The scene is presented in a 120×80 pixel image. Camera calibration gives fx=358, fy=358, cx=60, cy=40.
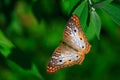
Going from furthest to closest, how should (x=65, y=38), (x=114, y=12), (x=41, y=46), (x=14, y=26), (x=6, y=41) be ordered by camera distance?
(x=41, y=46) < (x=14, y=26) < (x=6, y=41) < (x=65, y=38) < (x=114, y=12)

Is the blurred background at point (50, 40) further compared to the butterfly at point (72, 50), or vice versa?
the blurred background at point (50, 40)

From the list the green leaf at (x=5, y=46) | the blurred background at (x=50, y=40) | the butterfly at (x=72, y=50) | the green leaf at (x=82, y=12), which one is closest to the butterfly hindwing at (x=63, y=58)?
the butterfly at (x=72, y=50)

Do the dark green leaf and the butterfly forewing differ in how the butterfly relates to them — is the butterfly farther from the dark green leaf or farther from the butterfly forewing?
the dark green leaf

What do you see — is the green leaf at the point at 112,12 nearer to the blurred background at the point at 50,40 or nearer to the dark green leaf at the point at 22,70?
the dark green leaf at the point at 22,70

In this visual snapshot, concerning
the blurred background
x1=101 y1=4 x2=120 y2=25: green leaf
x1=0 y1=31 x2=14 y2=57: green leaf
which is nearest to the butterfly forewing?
x1=101 y1=4 x2=120 y2=25: green leaf

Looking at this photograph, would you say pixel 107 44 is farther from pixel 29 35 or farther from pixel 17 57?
pixel 17 57

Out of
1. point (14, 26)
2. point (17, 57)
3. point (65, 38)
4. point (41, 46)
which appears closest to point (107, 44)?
point (41, 46)

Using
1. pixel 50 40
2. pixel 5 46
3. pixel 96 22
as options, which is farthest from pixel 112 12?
pixel 50 40

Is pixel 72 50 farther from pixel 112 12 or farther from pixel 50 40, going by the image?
pixel 50 40
